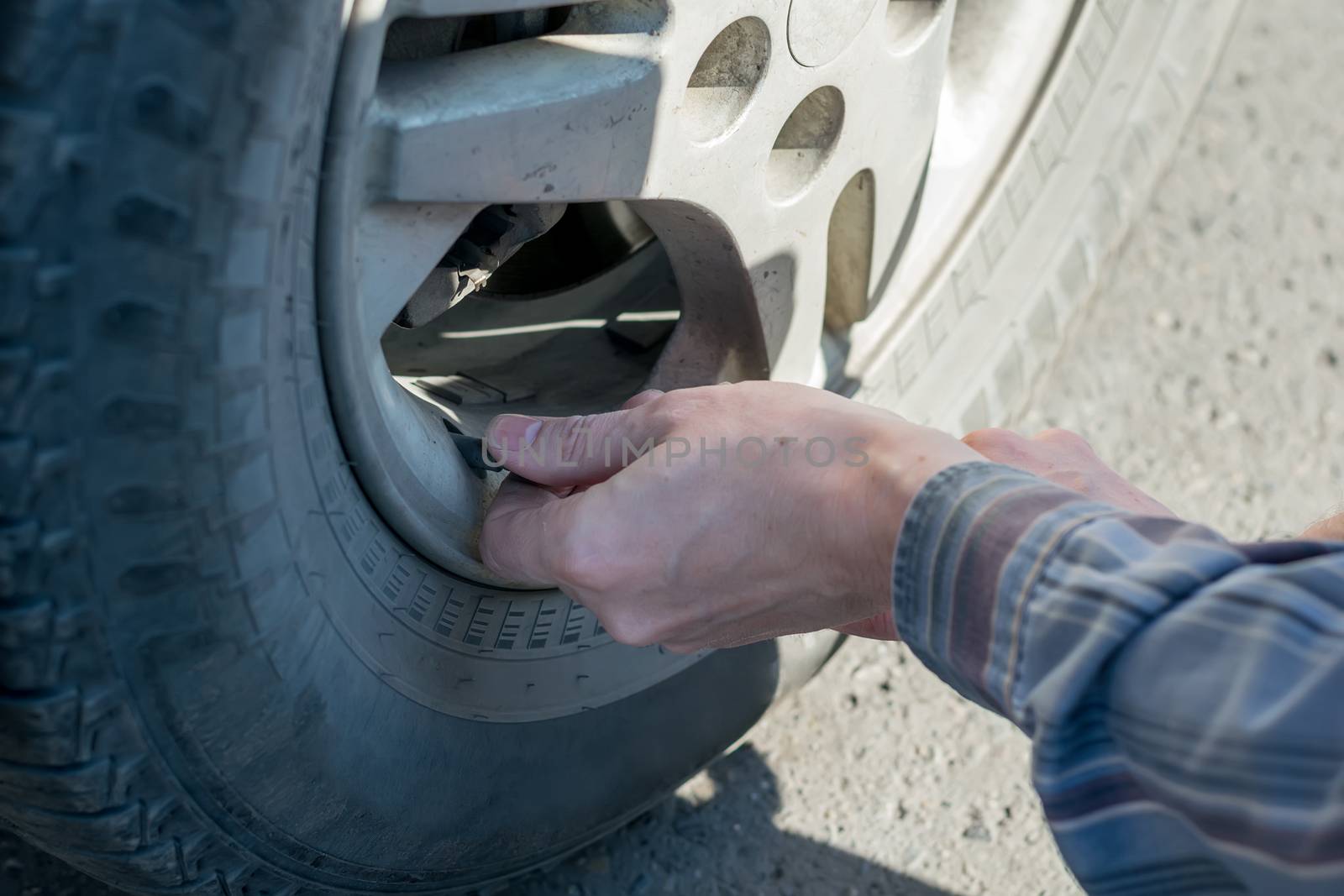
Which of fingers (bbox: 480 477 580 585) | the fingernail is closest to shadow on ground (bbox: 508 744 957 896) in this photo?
fingers (bbox: 480 477 580 585)

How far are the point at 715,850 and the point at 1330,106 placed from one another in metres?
2.16

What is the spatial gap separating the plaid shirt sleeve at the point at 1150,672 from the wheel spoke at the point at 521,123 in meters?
0.38

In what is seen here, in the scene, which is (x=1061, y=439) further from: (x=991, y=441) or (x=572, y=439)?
(x=572, y=439)

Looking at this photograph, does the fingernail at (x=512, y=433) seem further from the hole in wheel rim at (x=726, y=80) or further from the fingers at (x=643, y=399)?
the hole in wheel rim at (x=726, y=80)

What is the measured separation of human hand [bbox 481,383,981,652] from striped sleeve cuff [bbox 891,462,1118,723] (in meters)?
0.03

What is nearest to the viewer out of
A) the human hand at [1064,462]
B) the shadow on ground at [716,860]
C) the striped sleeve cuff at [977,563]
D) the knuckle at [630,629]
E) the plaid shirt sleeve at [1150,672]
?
the plaid shirt sleeve at [1150,672]

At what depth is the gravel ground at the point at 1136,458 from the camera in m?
1.41

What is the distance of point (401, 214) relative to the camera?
0.89 meters

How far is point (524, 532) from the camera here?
3.32 feet

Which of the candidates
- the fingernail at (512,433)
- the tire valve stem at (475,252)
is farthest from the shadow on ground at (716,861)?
the tire valve stem at (475,252)

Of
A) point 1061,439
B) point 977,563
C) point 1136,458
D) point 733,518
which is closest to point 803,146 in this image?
point 1061,439

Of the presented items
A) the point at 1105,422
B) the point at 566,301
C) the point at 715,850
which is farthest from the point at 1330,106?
the point at 715,850

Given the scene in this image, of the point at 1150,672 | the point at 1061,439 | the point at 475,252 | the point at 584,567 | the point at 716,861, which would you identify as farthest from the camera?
the point at 716,861

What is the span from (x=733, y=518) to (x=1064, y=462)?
1.21 ft
